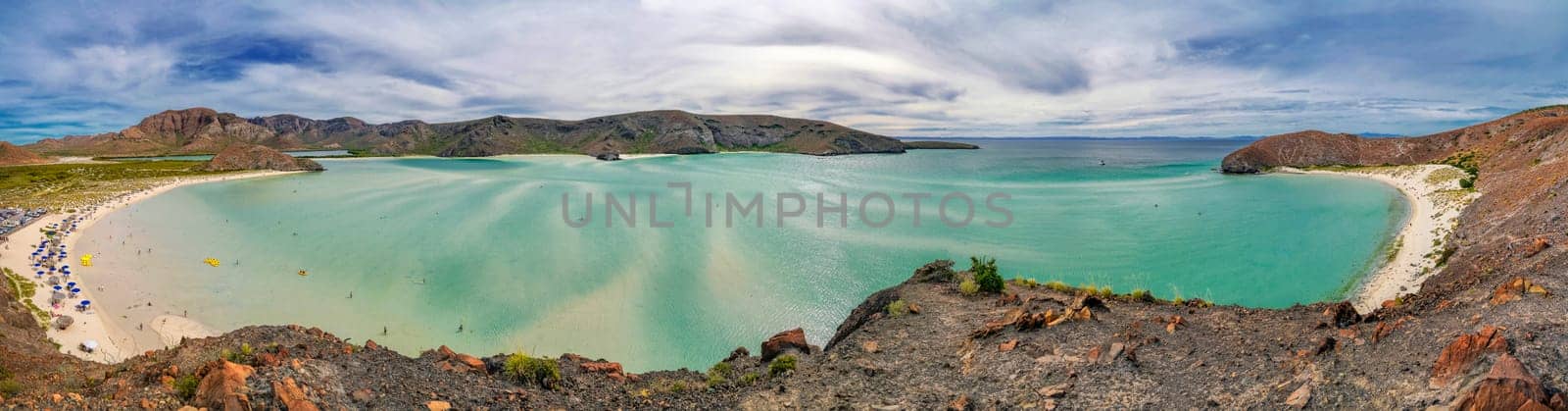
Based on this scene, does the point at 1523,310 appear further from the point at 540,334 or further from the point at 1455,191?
the point at 1455,191

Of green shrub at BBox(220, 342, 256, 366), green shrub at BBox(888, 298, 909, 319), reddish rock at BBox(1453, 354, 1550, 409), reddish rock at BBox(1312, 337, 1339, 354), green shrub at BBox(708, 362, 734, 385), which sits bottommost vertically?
green shrub at BBox(708, 362, 734, 385)

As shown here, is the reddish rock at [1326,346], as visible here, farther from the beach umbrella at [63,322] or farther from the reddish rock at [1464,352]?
the beach umbrella at [63,322]

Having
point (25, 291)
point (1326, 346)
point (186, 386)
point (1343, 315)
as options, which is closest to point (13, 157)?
point (25, 291)

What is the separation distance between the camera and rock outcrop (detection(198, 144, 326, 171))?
84.2 m

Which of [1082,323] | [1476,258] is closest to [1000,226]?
[1476,258]

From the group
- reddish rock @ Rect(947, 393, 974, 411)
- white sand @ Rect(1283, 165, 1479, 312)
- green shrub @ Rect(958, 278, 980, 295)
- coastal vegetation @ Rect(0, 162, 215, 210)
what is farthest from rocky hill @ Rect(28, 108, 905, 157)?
reddish rock @ Rect(947, 393, 974, 411)

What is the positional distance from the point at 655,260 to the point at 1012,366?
18.1 m

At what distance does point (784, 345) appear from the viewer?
10.1m

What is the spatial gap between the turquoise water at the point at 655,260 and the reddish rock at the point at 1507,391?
11928mm

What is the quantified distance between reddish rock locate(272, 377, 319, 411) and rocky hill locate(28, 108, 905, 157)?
A: 142 metres

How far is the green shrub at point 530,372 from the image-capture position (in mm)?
7934

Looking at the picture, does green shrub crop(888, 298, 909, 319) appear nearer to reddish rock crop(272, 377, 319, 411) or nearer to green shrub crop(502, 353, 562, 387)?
green shrub crop(502, 353, 562, 387)

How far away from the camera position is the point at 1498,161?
36.0m

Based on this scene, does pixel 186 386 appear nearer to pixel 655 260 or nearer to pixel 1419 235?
pixel 655 260
